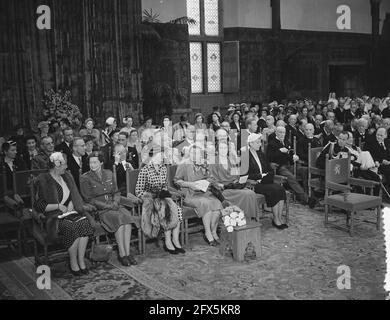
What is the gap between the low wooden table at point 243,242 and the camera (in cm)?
603

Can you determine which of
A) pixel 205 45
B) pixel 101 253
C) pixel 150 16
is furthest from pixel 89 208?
pixel 205 45

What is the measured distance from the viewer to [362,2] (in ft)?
67.5

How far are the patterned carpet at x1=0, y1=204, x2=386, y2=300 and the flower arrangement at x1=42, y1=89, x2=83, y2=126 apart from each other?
18.3 ft

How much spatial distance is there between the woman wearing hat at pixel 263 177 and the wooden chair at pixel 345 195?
2.10ft

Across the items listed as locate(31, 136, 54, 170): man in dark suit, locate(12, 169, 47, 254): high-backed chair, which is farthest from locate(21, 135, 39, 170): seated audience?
locate(12, 169, 47, 254): high-backed chair

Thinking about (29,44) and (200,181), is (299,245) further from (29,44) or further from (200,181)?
(29,44)

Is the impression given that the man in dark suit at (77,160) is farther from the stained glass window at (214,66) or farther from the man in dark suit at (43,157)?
the stained glass window at (214,66)

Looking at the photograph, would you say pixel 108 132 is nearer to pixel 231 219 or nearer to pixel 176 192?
pixel 176 192

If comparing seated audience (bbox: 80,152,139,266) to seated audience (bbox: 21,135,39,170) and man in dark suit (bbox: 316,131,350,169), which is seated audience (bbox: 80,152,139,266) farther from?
man in dark suit (bbox: 316,131,350,169)

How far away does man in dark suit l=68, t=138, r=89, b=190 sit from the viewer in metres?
7.06

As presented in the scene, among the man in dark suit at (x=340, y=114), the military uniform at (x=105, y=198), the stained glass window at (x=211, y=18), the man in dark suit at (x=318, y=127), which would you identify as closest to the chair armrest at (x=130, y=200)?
the military uniform at (x=105, y=198)

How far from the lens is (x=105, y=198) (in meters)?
6.31
